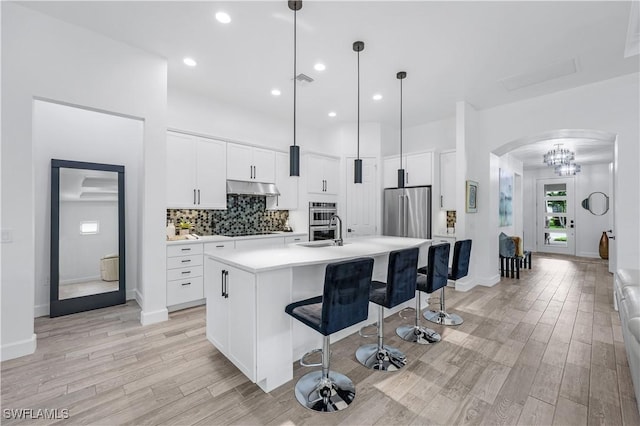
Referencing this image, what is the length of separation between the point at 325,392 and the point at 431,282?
148 cm

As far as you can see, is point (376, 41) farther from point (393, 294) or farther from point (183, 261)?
point (183, 261)

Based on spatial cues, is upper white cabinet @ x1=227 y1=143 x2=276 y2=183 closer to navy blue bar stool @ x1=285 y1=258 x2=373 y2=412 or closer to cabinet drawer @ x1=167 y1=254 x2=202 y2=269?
cabinet drawer @ x1=167 y1=254 x2=202 y2=269

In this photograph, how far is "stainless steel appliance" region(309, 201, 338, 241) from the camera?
5.45 meters

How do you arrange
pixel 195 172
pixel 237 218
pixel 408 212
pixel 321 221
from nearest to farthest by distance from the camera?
pixel 195 172, pixel 237 218, pixel 408 212, pixel 321 221

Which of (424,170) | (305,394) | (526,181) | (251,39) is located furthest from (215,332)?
(526,181)

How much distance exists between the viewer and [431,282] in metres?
2.87

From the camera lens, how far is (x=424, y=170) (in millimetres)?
5395

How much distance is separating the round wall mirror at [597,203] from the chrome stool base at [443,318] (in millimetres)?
7938

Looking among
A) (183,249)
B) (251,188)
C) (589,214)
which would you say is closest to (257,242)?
(251,188)

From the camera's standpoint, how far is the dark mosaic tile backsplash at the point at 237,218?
4547mm

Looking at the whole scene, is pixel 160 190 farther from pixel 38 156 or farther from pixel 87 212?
pixel 38 156

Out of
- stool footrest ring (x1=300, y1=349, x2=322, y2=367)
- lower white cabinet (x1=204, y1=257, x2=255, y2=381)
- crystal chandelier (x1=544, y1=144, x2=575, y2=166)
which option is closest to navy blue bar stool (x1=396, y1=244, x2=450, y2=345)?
stool footrest ring (x1=300, y1=349, x2=322, y2=367)

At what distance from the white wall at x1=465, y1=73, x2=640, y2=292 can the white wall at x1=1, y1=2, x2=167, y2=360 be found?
4738 millimetres

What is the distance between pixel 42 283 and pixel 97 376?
204cm
